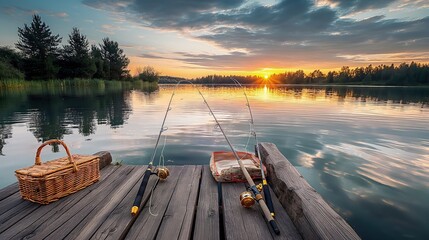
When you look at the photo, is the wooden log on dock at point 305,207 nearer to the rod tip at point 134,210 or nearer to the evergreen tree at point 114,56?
the rod tip at point 134,210

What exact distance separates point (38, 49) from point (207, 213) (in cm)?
6995

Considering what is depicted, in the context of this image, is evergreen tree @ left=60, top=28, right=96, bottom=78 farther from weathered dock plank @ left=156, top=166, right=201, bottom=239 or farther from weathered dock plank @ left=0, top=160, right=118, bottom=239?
weathered dock plank @ left=156, top=166, right=201, bottom=239

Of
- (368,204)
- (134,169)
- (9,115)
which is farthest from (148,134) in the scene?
(9,115)

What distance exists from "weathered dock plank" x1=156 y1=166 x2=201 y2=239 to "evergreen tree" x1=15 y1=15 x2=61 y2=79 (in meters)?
62.0

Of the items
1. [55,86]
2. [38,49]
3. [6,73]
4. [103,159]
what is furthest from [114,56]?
[103,159]

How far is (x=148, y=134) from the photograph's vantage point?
9453 millimetres

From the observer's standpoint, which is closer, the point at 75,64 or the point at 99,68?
the point at 75,64

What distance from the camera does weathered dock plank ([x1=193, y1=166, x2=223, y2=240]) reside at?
7.94ft

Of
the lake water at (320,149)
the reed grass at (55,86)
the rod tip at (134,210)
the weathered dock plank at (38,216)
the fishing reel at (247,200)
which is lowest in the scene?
the lake water at (320,149)

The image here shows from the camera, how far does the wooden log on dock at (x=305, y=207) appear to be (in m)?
1.97

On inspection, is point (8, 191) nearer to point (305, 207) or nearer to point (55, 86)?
point (305, 207)

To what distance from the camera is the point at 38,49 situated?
177 ft

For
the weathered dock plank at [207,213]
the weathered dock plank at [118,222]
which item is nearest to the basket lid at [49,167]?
the weathered dock plank at [118,222]

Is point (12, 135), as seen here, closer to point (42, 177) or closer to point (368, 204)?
point (42, 177)
